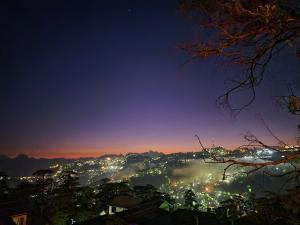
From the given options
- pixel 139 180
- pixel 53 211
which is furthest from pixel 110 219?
pixel 139 180

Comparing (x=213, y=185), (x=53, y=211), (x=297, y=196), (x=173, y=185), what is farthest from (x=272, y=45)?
(x=173, y=185)

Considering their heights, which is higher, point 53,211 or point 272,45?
point 272,45

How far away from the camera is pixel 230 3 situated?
3.08 metres

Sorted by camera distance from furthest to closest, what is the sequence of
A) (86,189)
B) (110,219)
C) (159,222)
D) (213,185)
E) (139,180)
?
(139,180) < (213,185) < (86,189) < (159,222) < (110,219)

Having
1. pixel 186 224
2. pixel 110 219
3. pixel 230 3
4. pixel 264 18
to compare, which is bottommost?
pixel 186 224

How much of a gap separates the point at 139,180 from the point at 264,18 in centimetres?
13427

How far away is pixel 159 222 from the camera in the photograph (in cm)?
2253

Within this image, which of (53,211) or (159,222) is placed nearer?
(159,222)

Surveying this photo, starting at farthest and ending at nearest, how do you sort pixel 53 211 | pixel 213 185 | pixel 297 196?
pixel 213 185 → pixel 53 211 → pixel 297 196

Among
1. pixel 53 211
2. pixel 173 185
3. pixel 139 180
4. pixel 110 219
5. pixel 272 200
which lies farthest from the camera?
pixel 139 180

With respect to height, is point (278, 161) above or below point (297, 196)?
above

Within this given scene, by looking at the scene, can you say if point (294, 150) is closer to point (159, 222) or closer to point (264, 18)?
point (264, 18)

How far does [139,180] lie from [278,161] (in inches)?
5270

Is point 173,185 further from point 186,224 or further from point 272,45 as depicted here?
point 272,45
